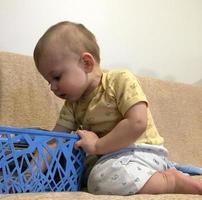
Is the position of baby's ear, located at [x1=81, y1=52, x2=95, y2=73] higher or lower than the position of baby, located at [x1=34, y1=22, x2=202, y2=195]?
higher

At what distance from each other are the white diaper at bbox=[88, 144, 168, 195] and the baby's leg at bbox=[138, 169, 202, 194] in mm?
14

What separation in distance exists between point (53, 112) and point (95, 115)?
0.34 metres

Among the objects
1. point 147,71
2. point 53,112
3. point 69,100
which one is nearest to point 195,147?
point 147,71

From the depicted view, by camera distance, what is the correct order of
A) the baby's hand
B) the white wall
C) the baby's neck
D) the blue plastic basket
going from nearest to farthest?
1. the blue plastic basket
2. the baby's hand
3. the baby's neck
4. the white wall

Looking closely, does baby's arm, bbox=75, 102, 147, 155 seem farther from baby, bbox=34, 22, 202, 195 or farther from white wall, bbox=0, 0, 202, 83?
white wall, bbox=0, 0, 202, 83

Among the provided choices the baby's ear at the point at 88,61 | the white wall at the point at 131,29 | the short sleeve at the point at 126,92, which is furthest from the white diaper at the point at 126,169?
the white wall at the point at 131,29

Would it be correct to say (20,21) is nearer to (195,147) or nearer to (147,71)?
(147,71)

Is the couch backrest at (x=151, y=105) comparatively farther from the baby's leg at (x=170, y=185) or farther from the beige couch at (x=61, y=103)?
the baby's leg at (x=170, y=185)

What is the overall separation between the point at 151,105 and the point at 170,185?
25.8 inches

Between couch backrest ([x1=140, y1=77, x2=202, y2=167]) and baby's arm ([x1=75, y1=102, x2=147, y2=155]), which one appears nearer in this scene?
baby's arm ([x1=75, y1=102, x2=147, y2=155])

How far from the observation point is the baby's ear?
97 centimetres

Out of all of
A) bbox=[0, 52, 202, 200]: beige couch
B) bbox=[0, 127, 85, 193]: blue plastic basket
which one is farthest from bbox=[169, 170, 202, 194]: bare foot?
bbox=[0, 127, 85, 193]: blue plastic basket

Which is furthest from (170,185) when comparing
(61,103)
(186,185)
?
(61,103)

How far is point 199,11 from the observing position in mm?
1976
